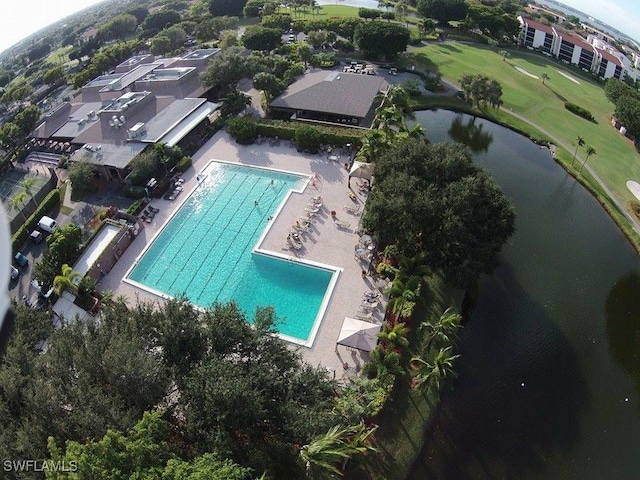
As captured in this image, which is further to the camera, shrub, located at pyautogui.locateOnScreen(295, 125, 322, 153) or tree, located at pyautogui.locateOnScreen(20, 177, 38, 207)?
shrub, located at pyautogui.locateOnScreen(295, 125, 322, 153)

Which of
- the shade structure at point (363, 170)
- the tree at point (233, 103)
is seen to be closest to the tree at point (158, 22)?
the tree at point (233, 103)

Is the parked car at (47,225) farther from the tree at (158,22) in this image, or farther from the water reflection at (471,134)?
the tree at (158,22)

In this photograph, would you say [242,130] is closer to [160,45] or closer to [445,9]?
[160,45]

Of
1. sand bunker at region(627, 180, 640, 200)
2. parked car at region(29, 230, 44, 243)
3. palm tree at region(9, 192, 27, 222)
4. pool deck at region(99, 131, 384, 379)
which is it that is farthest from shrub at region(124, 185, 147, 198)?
sand bunker at region(627, 180, 640, 200)

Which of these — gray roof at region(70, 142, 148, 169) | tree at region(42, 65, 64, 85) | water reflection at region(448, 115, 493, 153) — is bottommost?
tree at region(42, 65, 64, 85)

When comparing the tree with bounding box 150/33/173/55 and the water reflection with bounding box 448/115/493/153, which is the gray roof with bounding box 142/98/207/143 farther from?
the water reflection with bounding box 448/115/493/153

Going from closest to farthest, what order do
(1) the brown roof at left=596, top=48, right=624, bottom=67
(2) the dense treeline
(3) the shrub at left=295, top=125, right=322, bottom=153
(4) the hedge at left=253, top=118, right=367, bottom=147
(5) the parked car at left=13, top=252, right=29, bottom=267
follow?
(2) the dense treeline, (5) the parked car at left=13, top=252, right=29, bottom=267, (3) the shrub at left=295, top=125, right=322, bottom=153, (4) the hedge at left=253, top=118, right=367, bottom=147, (1) the brown roof at left=596, top=48, right=624, bottom=67

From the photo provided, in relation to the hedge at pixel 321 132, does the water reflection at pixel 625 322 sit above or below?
below
